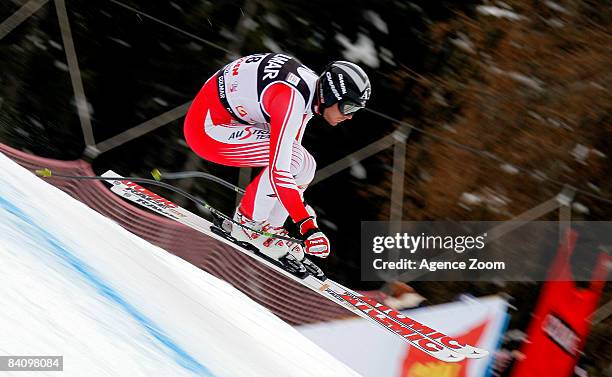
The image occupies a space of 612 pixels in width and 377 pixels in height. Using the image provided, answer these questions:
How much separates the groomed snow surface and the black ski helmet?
1065 millimetres

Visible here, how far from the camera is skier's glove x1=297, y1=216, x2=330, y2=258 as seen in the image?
367cm

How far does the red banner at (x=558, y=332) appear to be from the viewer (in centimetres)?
485

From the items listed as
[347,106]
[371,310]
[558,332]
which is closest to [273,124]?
[347,106]

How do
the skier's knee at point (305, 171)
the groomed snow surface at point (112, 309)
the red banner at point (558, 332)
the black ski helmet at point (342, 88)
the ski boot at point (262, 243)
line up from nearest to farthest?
the groomed snow surface at point (112, 309) < the black ski helmet at point (342, 88) < the skier's knee at point (305, 171) < the ski boot at point (262, 243) < the red banner at point (558, 332)

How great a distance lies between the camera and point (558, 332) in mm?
4902

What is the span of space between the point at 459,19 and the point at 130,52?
122 inches

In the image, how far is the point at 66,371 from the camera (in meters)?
2.04

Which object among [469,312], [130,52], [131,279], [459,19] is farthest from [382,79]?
[131,279]

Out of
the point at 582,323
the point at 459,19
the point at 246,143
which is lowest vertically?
the point at 582,323

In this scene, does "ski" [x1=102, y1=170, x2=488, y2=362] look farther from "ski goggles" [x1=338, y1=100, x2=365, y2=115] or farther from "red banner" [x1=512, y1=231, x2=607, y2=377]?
"ski goggles" [x1=338, y1=100, x2=365, y2=115]

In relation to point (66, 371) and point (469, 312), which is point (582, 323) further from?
point (66, 371)

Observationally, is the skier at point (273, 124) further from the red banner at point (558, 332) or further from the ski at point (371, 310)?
the red banner at point (558, 332)

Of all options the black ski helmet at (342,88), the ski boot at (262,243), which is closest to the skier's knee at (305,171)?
the ski boot at (262,243)

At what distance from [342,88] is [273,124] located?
1.09 ft
